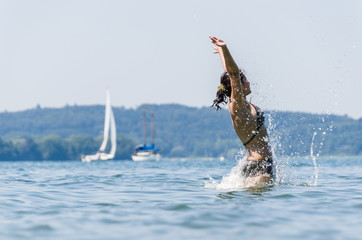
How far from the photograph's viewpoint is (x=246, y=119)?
8672 mm

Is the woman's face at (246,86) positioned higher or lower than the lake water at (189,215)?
higher

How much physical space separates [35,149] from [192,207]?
173937 millimetres

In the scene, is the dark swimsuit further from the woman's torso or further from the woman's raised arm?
the woman's raised arm

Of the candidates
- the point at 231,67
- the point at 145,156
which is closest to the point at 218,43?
the point at 231,67

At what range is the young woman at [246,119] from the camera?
8281mm

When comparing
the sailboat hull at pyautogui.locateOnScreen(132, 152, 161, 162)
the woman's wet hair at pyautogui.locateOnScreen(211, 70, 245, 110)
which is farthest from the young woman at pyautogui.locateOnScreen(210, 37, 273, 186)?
the sailboat hull at pyautogui.locateOnScreen(132, 152, 161, 162)

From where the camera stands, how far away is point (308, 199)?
27.0 ft

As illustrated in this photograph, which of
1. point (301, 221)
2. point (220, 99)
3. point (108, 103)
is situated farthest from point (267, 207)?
point (108, 103)

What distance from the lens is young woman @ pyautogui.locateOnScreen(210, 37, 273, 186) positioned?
8.28 meters

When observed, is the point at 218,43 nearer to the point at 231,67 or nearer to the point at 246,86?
the point at 231,67

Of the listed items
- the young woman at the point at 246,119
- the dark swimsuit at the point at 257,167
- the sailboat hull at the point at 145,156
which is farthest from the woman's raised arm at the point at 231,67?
the sailboat hull at the point at 145,156

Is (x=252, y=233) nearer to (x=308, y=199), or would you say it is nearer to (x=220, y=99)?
(x=308, y=199)

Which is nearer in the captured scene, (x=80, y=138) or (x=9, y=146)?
(x=9, y=146)

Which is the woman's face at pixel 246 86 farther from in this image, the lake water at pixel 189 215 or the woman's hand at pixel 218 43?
the lake water at pixel 189 215
